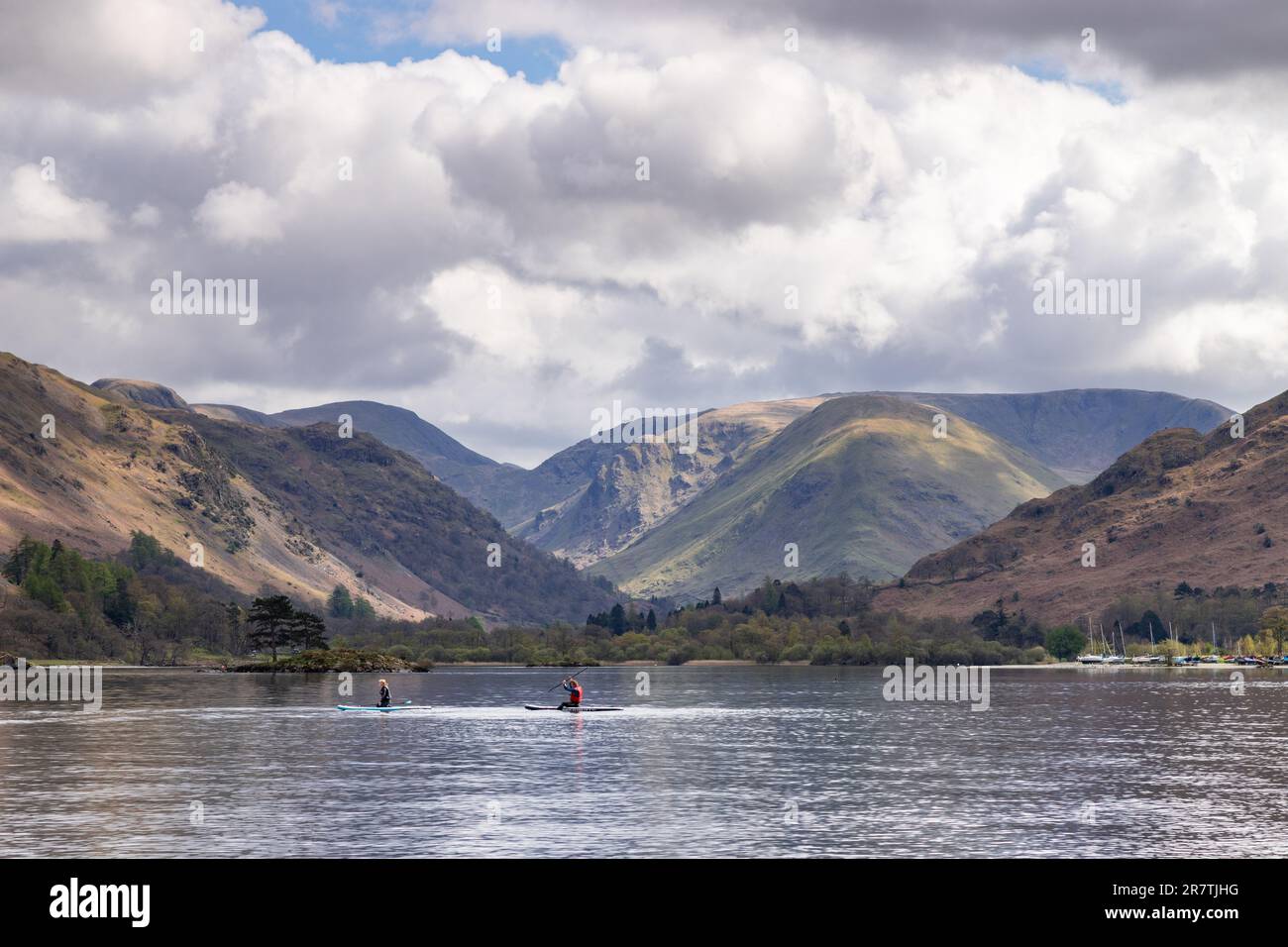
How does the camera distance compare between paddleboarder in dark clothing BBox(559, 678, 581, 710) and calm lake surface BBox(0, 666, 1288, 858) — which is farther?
paddleboarder in dark clothing BBox(559, 678, 581, 710)

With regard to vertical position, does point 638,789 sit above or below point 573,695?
below

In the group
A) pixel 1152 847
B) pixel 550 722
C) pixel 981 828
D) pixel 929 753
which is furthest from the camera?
pixel 550 722

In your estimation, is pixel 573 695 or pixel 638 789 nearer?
pixel 638 789

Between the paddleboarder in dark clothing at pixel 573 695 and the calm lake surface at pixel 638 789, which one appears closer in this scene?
the calm lake surface at pixel 638 789
